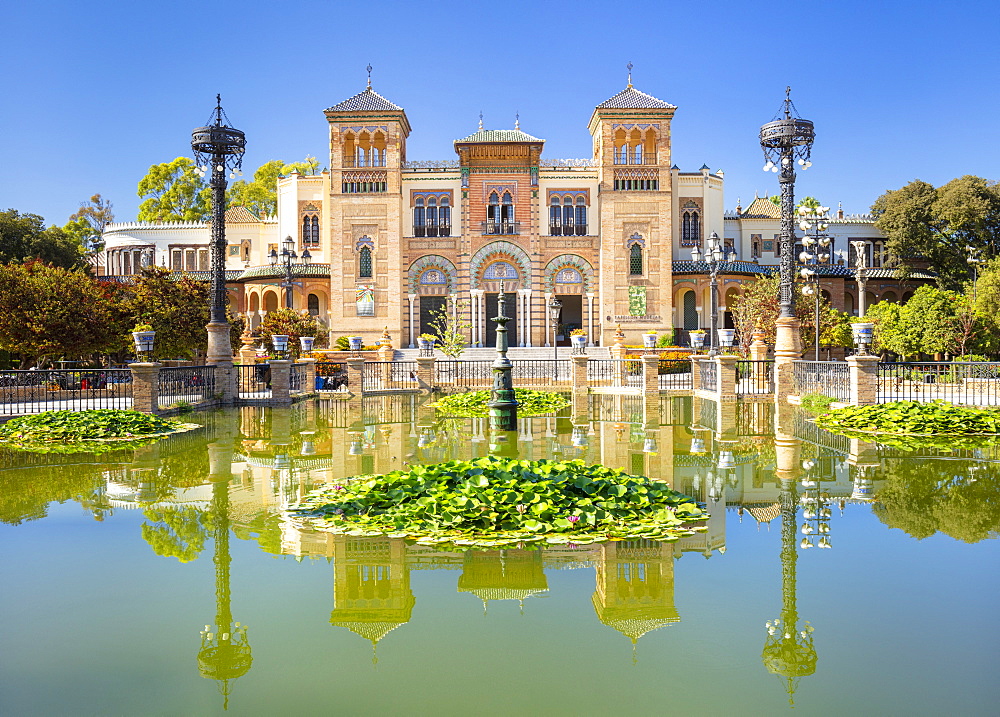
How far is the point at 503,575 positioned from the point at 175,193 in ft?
192

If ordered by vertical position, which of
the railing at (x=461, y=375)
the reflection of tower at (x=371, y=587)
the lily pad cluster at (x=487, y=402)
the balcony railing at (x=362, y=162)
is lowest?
the reflection of tower at (x=371, y=587)

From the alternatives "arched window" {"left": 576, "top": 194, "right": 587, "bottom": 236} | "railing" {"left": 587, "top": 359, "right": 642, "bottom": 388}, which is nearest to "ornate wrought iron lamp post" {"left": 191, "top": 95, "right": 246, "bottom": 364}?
"railing" {"left": 587, "top": 359, "right": 642, "bottom": 388}

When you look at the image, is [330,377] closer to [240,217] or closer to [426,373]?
[426,373]

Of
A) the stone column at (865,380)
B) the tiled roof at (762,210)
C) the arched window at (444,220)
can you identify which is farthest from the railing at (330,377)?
the tiled roof at (762,210)

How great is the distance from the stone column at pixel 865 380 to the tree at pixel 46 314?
19325 millimetres

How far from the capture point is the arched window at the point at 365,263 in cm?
4191

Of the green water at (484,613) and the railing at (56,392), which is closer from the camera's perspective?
the green water at (484,613)

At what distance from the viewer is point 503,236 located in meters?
42.2

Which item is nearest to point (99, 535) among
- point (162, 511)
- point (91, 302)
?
point (162, 511)

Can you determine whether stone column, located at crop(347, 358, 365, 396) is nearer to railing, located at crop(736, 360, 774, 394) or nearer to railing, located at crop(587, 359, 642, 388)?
railing, located at crop(587, 359, 642, 388)

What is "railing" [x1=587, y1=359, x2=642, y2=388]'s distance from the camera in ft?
85.1

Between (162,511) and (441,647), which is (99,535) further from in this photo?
(441,647)

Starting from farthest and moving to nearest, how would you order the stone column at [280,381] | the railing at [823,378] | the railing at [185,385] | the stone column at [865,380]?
the stone column at [280,381] → the railing at [823,378] → the railing at [185,385] → the stone column at [865,380]

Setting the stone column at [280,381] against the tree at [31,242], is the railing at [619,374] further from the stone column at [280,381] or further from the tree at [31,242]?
the tree at [31,242]
